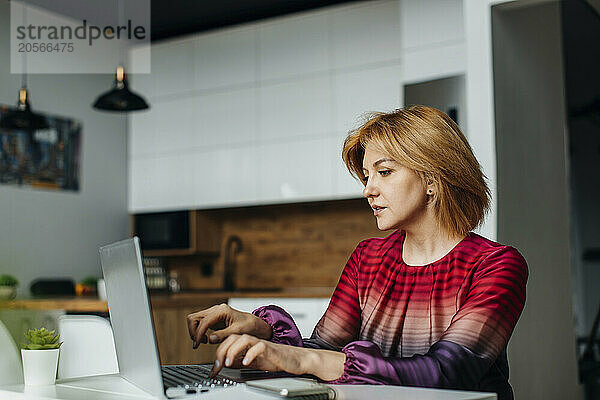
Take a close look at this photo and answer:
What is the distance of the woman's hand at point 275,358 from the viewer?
1238mm

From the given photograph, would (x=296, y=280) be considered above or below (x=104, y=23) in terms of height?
below

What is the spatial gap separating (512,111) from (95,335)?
192 centimetres

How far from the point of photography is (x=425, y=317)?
1729 mm

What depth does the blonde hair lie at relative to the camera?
1.73 meters

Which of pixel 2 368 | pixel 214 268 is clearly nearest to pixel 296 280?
pixel 214 268

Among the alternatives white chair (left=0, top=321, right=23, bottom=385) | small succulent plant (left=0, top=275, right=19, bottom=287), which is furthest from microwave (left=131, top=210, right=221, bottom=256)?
white chair (left=0, top=321, right=23, bottom=385)

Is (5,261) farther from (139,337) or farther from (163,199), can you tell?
(139,337)

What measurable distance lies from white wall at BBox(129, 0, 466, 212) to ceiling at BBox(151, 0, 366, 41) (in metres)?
0.10

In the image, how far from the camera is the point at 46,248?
4875 millimetres

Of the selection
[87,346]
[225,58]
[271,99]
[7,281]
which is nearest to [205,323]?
[87,346]

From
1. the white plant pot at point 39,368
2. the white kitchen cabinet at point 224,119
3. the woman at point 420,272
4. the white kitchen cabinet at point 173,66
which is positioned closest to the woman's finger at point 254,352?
the woman at point 420,272

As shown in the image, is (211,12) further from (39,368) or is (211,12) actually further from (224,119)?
(39,368)

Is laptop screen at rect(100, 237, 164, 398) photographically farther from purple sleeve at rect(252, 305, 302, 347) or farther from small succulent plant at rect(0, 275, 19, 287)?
small succulent plant at rect(0, 275, 19, 287)

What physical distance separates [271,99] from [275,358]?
3.75 meters
